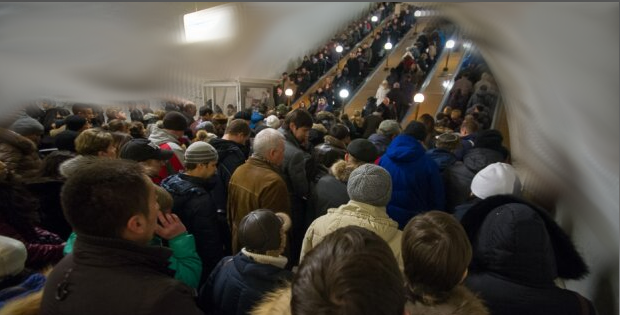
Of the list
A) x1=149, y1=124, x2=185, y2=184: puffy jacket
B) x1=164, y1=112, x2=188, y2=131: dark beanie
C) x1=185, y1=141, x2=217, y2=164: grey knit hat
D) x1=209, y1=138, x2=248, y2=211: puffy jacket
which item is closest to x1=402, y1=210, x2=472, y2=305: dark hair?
x1=185, y1=141, x2=217, y2=164: grey knit hat

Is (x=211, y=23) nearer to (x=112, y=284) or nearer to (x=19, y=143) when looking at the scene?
(x=112, y=284)

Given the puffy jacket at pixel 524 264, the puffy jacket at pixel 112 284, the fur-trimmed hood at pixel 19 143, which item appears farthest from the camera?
the fur-trimmed hood at pixel 19 143

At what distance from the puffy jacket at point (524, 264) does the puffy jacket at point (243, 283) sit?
81 cm

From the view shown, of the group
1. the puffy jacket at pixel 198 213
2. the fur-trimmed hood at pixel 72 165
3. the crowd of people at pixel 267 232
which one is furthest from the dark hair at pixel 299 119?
the fur-trimmed hood at pixel 72 165

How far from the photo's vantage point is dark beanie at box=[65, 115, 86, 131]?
3286 mm

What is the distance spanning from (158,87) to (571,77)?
0.94m

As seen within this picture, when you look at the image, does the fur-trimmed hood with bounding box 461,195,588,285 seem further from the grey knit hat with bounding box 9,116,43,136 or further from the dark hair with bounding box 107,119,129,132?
the dark hair with bounding box 107,119,129,132

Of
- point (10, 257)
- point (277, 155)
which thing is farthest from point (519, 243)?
point (10, 257)

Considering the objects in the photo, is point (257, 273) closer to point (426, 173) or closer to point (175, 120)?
point (426, 173)

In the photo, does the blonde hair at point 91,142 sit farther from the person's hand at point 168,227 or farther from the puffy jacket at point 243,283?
the puffy jacket at point 243,283

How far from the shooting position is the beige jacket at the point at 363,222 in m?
1.86

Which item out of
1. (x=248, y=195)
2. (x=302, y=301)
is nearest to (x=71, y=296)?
(x=302, y=301)

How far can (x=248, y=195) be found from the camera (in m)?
2.55

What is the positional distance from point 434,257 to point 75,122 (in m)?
3.30
